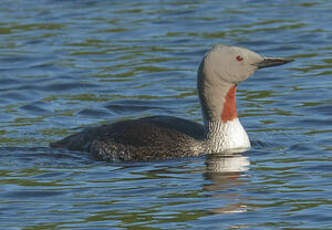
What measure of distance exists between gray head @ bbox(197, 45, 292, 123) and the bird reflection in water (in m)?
0.64

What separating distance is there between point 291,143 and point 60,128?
2.94 metres

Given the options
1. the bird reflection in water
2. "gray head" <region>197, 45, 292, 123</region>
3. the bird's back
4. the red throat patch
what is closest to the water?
the bird reflection in water

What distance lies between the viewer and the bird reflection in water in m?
8.16

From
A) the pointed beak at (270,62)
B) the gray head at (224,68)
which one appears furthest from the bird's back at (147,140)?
the pointed beak at (270,62)

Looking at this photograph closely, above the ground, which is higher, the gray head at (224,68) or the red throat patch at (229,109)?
the gray head at (224,68)

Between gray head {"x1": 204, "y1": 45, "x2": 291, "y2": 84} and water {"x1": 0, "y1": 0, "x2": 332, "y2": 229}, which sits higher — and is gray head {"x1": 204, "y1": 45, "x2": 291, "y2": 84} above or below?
above

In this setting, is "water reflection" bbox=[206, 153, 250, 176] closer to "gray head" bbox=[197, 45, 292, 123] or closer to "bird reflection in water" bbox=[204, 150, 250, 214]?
"bird reflection in water" bbox=[204, 150, 250, 214]

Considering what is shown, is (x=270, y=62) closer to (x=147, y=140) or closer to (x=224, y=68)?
(x=224, y=68)

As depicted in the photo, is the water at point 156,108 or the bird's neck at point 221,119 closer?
the water at point 156,108

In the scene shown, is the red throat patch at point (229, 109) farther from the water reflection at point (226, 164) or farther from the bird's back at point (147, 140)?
the water reflection at point (226, 164)

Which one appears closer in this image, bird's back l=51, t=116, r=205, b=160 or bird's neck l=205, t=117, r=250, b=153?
bird's back l=51, t=116, r=205, b=160

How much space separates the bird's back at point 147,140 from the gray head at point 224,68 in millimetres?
413

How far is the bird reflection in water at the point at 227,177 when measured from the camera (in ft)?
26.8

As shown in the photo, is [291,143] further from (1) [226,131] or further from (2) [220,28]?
(2) [220,28]
